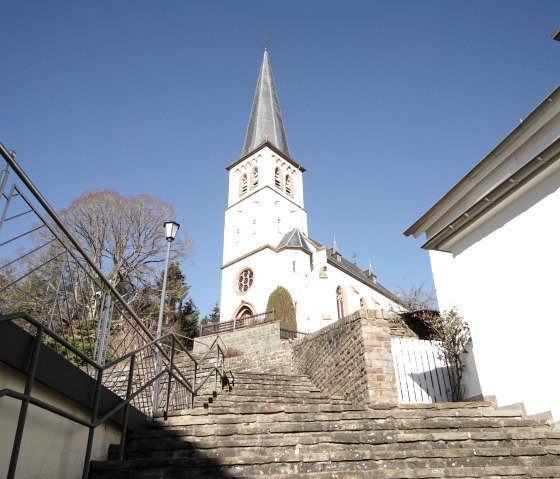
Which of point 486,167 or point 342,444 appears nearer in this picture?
point 342,444

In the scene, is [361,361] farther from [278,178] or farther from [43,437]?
[278,178]

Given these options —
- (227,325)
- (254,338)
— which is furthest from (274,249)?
(254,338)

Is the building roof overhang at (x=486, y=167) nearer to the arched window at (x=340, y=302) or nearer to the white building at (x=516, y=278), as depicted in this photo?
the white building at (x=516, y=278)

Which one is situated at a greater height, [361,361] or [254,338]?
[254,338]

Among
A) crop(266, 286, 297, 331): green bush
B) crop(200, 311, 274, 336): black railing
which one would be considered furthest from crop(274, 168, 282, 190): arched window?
crop(200, 311, 274, 336): black railing

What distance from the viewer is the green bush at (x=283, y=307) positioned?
2292 centimetres

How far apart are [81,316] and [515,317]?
627 cm

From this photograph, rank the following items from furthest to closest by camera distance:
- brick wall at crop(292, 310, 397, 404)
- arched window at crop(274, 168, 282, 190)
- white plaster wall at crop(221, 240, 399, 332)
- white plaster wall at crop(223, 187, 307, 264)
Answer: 1. arched window at crop(274, 168, 282, 190)
2. white plaster wall at crop(223, 187, 307, 264)
3. white plaster wall at crop(221, 240, 399, 332)
4. brick wall at crop(292, 310, 397, 404)

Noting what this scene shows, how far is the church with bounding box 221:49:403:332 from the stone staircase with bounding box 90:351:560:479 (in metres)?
18.0

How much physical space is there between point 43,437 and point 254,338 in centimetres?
1731

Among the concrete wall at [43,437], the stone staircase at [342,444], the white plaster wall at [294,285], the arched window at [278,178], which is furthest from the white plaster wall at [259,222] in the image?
the concrete wall at [43,437]

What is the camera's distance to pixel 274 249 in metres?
28.2

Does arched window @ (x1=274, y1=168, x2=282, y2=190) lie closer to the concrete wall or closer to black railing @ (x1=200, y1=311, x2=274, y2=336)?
black railing @ (x1=200, y1=311, x2=274, y2=336)

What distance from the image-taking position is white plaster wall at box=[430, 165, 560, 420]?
6.24 m
